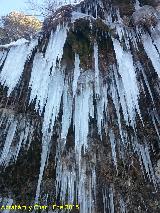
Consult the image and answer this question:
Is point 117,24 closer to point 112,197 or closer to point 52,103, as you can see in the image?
point 52,103

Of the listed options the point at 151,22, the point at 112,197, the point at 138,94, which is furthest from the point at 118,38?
the point at 112,197

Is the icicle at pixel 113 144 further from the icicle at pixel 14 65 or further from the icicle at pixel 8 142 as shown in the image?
the icicle at pixel 14 65

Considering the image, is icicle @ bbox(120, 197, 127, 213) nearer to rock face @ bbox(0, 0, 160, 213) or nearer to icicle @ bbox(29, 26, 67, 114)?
rock face @ bbox(0, 0, 160, 213)

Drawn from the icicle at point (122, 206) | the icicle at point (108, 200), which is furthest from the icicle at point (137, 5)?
the icicle at point (122, 206)

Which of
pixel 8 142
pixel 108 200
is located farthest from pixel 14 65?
pixel 108 200

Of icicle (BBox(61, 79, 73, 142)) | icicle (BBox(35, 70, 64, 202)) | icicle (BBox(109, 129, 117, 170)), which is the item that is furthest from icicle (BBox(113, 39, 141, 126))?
icicle (BBox(35, 70, 64, 202))
